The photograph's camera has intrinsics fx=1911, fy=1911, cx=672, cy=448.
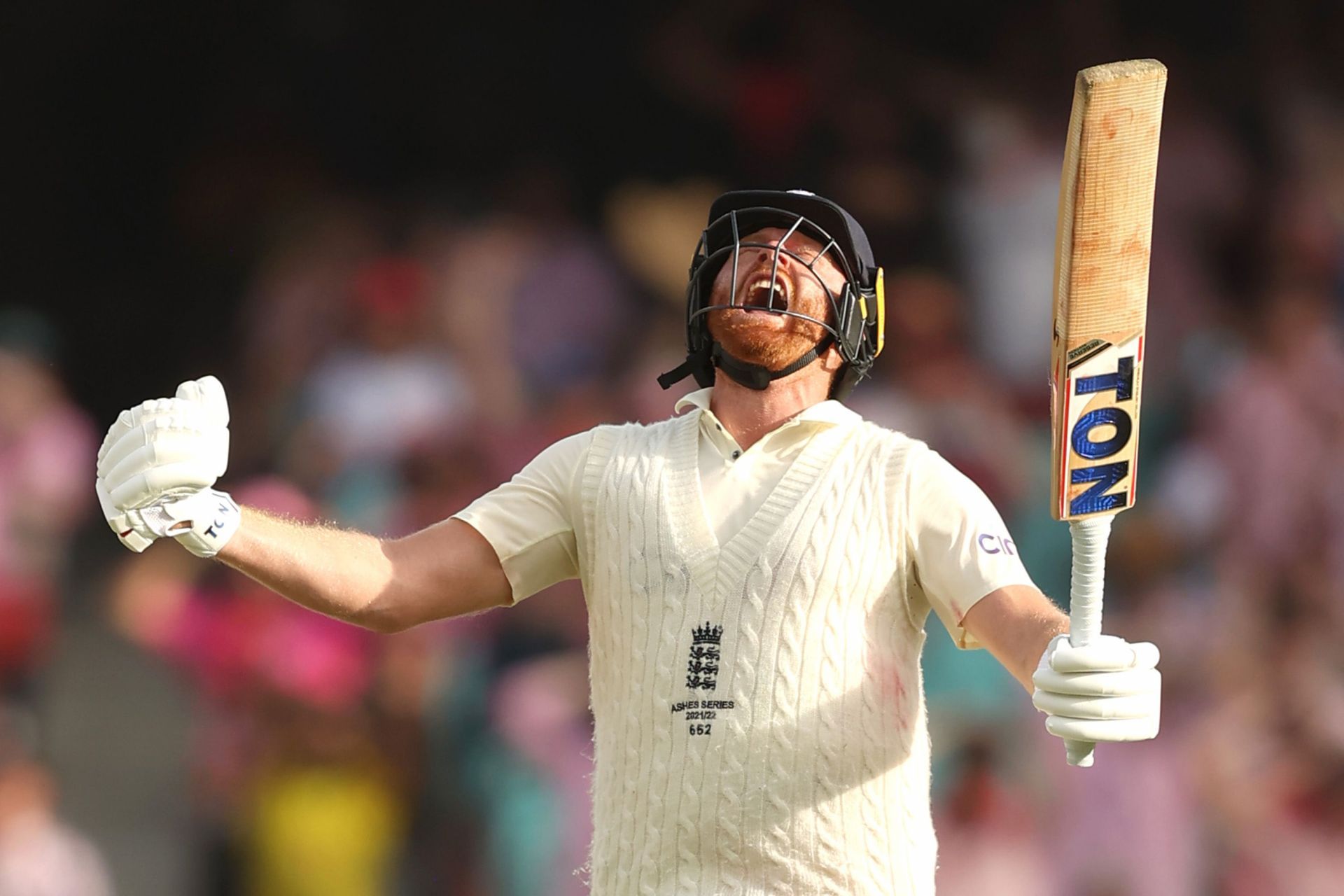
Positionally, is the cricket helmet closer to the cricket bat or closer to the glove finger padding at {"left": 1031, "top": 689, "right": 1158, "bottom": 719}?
the cricket bat

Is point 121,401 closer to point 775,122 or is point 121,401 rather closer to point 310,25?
point 310,25

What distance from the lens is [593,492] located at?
10.7 ft

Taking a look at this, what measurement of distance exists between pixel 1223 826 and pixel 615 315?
2.68 meters

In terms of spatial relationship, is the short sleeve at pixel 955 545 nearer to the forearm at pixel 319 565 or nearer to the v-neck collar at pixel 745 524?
the v-neck collar at pixel 745 524

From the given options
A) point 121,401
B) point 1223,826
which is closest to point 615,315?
point 121,401

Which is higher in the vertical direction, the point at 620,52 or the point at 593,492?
the point at 620,52

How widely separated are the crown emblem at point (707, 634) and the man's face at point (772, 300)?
1.59ft

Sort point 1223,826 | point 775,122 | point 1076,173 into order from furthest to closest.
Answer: point 775,122, point 1223,826, point 1076,173

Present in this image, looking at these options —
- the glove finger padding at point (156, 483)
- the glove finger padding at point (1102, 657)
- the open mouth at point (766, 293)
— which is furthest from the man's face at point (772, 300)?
the glove finger padding at point (156, 483)

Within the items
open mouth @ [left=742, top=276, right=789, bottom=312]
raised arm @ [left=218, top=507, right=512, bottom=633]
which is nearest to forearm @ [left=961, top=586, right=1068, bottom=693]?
open mouth @ [left=742, top=276, right=789, bottom=312]

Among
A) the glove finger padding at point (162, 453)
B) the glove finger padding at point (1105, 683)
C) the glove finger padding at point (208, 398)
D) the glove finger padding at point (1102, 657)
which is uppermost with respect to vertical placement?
the glove finger padding at point (208, 398)

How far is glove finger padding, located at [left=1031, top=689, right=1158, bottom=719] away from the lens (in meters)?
2.60

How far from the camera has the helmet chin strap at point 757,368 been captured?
3.26 m

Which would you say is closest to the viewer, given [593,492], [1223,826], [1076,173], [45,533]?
[1076,173]
